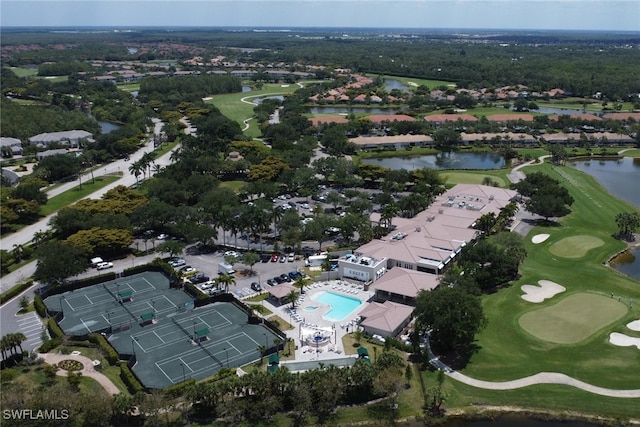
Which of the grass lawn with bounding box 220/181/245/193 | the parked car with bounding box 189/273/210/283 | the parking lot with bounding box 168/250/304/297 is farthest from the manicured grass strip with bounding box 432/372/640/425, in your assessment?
the grass lawn with bounding box 220/181/245/193

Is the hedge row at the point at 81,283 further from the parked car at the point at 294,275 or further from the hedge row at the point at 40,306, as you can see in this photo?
the parked car at the point at 294,275

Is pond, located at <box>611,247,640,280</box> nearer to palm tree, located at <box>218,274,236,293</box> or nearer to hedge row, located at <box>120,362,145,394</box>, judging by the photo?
palm tree, located at <box>218,274,236,293</box>

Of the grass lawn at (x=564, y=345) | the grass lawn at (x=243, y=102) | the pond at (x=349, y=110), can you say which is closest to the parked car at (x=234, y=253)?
the grass lawn at (x=564, y=345)

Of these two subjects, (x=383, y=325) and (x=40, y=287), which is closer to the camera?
(x=383, y=325)

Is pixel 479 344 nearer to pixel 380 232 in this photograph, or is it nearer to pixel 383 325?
pixel 383 325

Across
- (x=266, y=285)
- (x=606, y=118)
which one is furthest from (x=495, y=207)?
(x=606, y=118)

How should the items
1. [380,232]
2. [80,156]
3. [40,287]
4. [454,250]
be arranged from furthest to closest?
[80,156] → [380,232] → [454,250] → [40,287]
